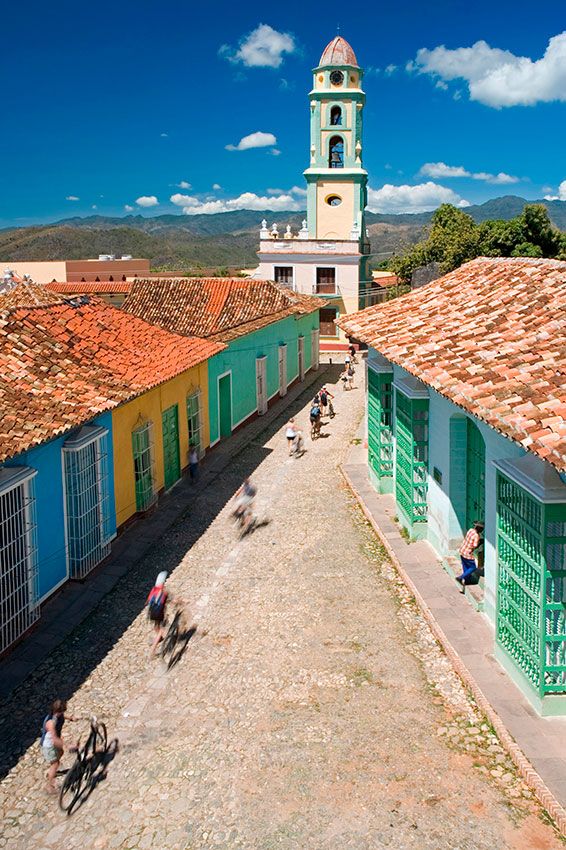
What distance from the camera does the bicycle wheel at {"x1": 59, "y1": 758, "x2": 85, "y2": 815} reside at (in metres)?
6.04

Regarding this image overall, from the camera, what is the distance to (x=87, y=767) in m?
6.44

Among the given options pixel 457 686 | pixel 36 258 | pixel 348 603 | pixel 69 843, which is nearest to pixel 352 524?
pixel 348 603

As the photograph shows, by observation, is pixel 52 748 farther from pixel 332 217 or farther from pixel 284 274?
pixel 332 217

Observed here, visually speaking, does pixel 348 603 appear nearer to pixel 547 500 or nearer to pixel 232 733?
pixel 232 733

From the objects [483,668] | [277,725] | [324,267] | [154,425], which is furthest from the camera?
[324,267]

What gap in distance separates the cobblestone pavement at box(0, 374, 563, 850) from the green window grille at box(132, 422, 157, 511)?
69.0 inches

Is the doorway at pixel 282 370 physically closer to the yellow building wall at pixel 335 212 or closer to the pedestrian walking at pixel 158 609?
the yellow building wall at pixel 335 212

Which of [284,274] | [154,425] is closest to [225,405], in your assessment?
[154,425]

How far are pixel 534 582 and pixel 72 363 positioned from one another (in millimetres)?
6817

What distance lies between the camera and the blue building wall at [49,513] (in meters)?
9.02

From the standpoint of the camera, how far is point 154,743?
6746 mm

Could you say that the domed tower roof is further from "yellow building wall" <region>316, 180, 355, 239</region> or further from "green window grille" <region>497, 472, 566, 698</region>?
"green window grille" <region>497, 472, 566, 698</region>

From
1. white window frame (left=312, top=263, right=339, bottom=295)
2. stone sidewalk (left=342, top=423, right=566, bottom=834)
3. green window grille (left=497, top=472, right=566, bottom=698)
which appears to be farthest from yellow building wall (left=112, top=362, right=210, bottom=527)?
white window frame (left=312, top=263, right=339, bottom=295)

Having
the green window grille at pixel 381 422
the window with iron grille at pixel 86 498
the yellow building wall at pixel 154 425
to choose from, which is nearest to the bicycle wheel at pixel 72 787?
the window with iron grille at pixel 86 498
